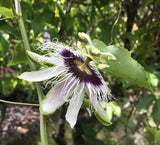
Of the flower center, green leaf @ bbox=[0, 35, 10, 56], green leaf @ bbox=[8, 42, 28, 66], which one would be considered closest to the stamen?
the flower center

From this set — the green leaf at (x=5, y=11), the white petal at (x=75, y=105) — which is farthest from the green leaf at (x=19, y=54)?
the white petal at (x=75, y=105)

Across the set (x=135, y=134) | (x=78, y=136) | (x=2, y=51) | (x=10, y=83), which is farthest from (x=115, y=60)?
(x=78, y=136)

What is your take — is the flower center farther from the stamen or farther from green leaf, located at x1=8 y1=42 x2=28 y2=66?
green leaf, located at x1=8 y1=42 x2=28 y2=66

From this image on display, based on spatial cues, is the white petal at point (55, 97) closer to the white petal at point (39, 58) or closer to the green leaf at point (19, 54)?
the white petal at point (39, 58)

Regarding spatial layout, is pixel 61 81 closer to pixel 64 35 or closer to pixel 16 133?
pixel 64 35

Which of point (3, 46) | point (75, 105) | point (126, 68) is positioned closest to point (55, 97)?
point (75, 105)

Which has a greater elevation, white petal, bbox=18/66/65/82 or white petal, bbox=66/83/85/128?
white petal, bbox=18/66/65/82
